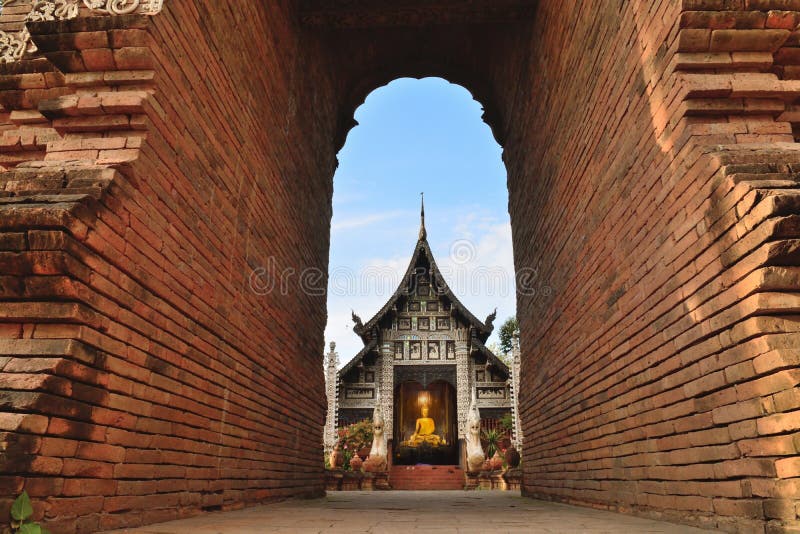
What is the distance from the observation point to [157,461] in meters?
2.93

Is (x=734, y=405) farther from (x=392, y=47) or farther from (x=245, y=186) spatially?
(x=392, y=47)

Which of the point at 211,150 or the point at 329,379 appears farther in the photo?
the point at 329,379

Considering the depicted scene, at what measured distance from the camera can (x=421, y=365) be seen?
19375 mm

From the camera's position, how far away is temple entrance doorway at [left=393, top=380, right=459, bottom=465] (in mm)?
19922

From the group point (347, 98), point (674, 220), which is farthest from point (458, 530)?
point (347, 98)

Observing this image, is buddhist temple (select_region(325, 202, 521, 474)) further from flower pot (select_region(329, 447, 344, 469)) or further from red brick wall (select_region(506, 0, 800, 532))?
red brick wall (select_region(506, 0, 800, 532))

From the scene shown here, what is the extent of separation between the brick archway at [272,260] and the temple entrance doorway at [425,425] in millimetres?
15285

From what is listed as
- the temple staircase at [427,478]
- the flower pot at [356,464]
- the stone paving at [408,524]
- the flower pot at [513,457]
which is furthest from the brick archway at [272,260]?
the temple staircase at [427,478]

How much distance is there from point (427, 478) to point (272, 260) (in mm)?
13654

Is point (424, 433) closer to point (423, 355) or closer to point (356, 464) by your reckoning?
point (423, 355)

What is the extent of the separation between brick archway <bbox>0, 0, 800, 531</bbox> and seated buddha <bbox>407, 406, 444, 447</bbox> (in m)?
15.3

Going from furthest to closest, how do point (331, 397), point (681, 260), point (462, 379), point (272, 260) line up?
point (462, 379)
point (331, 397)
point (272, 260)
point (681, 260)

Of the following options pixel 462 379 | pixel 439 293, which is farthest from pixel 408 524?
pixel 439 293

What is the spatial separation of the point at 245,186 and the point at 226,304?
1084 mm
